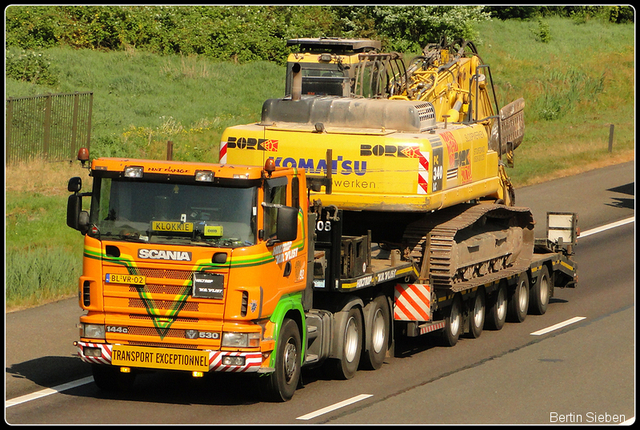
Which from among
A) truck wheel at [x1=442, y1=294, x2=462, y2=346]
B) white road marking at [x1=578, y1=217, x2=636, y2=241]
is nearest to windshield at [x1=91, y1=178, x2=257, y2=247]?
truck wheel at [x1=442, y1=294, x2=462, y2=346]

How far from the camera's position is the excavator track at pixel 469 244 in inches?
642

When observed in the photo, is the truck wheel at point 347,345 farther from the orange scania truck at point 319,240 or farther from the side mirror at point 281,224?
the side mirror at point 281,224

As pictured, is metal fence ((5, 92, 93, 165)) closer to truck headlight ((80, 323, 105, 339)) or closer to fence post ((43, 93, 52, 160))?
fence post ((43, 93, 52, 160))

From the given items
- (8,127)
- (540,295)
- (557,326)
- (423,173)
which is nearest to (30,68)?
(8,127)

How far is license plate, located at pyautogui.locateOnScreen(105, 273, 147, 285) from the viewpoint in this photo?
12.2 meters

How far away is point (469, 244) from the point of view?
57.3 ft

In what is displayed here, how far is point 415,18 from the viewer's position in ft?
163

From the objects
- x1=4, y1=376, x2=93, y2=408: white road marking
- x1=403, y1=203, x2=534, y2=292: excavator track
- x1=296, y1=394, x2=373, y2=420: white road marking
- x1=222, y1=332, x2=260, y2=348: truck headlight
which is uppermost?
x1=403, y1=203, x2=534, y2=292: excavator track

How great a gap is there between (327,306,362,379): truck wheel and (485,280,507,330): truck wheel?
4775 mm

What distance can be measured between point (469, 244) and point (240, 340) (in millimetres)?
6500

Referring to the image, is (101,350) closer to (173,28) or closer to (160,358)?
(160,358)

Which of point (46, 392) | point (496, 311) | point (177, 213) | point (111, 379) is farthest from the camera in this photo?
point (496, 311)

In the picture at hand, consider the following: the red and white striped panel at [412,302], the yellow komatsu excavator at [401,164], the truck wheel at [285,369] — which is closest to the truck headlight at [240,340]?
the truck wheel at [285,369]

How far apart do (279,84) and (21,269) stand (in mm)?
29166
